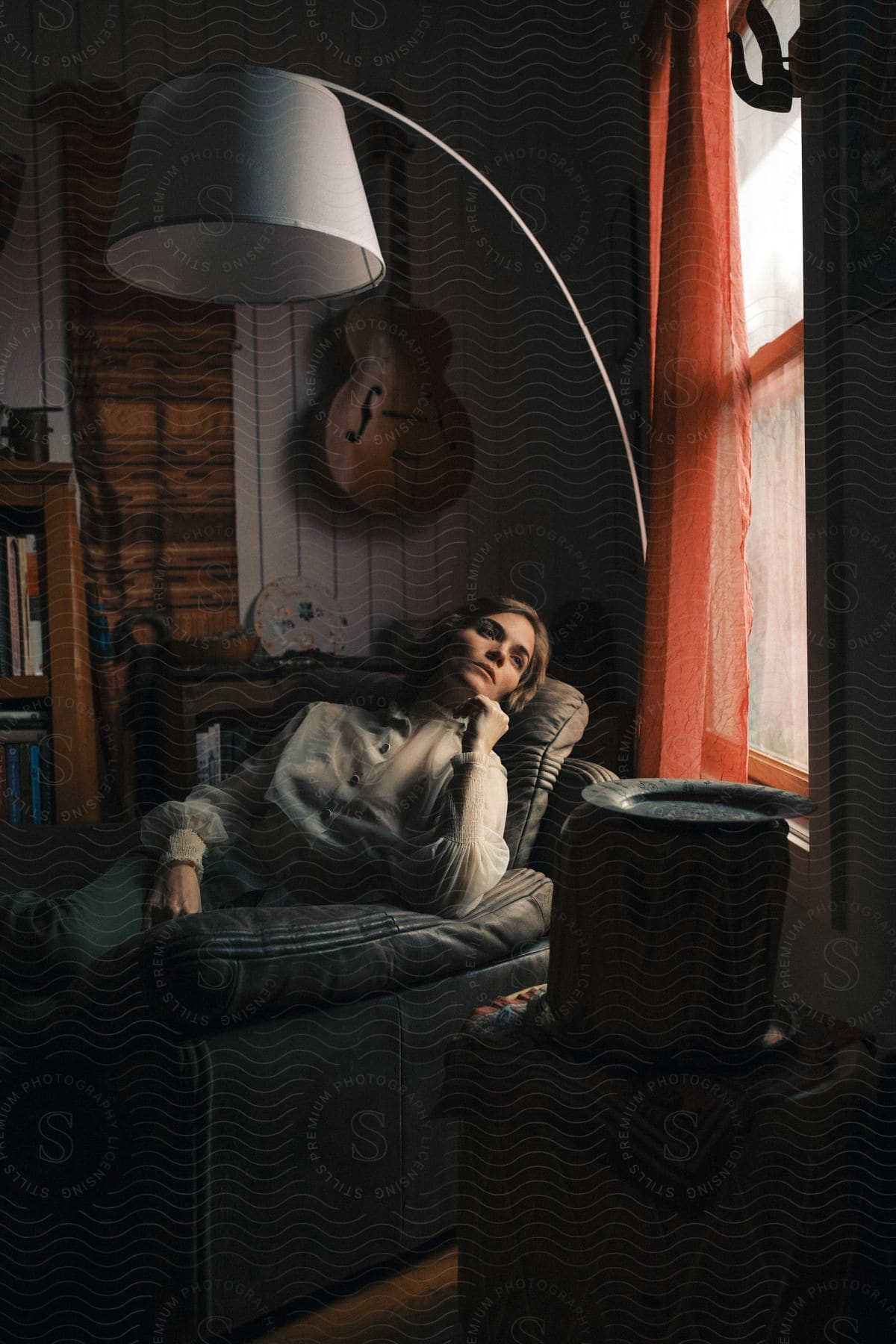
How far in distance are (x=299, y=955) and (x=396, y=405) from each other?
1.70m

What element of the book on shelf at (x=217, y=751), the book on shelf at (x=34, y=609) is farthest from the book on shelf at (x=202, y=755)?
the book on shelf at (x=34, y=609)

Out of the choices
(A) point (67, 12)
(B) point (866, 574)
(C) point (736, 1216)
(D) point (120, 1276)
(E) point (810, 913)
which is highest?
(A) point (67, 12)

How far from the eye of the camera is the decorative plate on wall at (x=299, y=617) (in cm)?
252

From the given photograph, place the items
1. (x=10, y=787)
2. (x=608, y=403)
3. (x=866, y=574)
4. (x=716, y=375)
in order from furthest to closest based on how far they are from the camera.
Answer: (x=608, y=403) < (x=10, y=787) < (x=716, y=375) < (x=866, y=574)

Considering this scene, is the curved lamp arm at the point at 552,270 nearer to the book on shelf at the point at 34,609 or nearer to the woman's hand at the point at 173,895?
the woman's hand at the point at 173,895

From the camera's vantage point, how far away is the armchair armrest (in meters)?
1.40

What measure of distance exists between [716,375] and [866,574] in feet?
2.03

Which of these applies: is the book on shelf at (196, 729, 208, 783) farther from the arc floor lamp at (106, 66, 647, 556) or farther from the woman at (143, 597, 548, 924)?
the arc floor lamp at (106, 66, 647, 556)

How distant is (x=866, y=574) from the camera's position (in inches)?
44.9

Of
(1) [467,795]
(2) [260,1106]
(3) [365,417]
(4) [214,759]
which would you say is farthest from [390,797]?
(3) [365,417]

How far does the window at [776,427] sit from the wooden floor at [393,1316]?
2.64ft

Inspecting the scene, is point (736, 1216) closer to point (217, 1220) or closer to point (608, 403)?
point (217, 1220)

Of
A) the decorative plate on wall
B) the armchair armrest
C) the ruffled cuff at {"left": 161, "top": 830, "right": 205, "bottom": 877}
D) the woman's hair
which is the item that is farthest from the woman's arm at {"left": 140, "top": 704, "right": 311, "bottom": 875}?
the decorative plate on wall

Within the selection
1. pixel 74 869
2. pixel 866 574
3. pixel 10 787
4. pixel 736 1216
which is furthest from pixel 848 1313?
pixel 10 787
